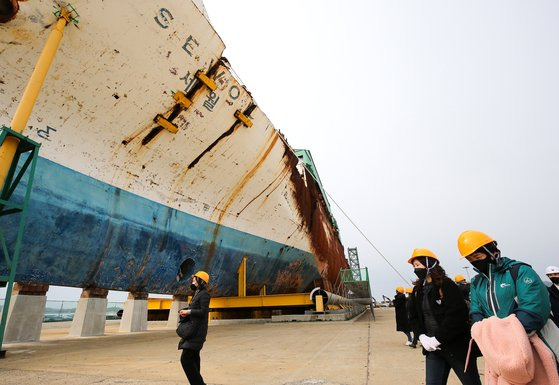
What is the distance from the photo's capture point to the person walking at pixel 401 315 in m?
6.43

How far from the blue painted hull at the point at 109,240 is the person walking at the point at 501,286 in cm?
762

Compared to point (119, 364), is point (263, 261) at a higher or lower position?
higher

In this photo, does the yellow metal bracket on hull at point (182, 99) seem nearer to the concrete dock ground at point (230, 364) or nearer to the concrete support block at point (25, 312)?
the concrete support block at point (25, 312)

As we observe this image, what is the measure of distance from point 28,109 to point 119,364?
4369 millimetres

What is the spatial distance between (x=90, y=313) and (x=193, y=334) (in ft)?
22.9

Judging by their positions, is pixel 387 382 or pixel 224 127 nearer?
pixel 387 382

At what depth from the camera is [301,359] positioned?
477 cm

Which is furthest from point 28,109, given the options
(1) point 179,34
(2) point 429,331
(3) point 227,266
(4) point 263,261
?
(4) point 263,261

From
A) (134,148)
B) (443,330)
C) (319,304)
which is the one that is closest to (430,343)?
(443,330)

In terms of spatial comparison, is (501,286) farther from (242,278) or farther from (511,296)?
(242,278)

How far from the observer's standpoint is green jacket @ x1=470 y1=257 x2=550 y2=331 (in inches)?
68.5

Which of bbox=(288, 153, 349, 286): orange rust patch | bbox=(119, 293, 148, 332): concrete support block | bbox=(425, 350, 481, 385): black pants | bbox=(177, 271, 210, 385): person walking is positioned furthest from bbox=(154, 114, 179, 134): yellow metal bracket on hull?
bbox=(425, 350, 481, 385): black pants

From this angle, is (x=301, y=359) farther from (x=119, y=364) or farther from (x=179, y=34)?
(x=179, y=34)

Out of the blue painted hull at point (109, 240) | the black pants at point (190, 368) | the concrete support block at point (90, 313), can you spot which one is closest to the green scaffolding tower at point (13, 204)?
the blue painted hull at point (109, 240)
